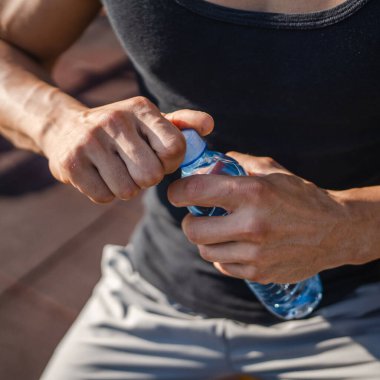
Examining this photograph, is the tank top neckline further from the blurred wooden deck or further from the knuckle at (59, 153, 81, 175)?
the blurred wooden deck

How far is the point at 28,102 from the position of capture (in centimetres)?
94

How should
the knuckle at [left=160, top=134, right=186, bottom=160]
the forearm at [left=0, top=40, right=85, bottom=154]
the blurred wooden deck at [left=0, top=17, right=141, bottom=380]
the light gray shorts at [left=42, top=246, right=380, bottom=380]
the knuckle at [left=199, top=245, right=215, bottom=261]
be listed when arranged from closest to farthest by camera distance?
1. the knuckle at [left=160, top=134, right=186, bottom=160]
2. the knuckle at [left=199, top=245, right=215, bottom=261]
3. the forearm at [left=0, top=40, right=85, bottom=154]
4. the light gray shorts at [left=42, top=246, right=380, bottom=380]
5. the blurred wooden deck at [left=0, top=17, right=141, bottom=380]

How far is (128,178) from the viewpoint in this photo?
66 centimetres

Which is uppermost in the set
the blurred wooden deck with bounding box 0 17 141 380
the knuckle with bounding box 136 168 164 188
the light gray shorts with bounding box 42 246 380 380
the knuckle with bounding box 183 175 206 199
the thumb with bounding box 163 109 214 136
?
the thumb with bounding box 163 109 214 136

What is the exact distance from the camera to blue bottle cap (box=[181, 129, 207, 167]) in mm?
669

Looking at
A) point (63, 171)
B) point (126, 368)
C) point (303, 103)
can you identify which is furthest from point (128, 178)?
point (126, 368)

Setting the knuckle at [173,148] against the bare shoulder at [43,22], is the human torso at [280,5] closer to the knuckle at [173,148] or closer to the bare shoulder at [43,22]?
the knuckle at [173,148]

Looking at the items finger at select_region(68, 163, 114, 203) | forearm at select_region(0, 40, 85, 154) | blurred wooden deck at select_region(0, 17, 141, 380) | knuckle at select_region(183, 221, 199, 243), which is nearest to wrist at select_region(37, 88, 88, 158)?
forearm at select_region(0, 40, 85, 154)

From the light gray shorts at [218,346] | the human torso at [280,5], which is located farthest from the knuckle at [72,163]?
the light gray shorts at [218,346]

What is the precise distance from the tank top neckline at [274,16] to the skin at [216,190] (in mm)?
21

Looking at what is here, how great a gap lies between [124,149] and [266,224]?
22 cm

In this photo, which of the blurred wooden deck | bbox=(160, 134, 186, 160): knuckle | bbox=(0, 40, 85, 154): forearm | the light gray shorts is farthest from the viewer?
the blurred wooden deck

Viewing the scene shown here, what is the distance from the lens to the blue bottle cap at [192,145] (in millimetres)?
669

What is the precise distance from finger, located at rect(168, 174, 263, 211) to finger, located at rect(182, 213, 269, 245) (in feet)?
0.08
